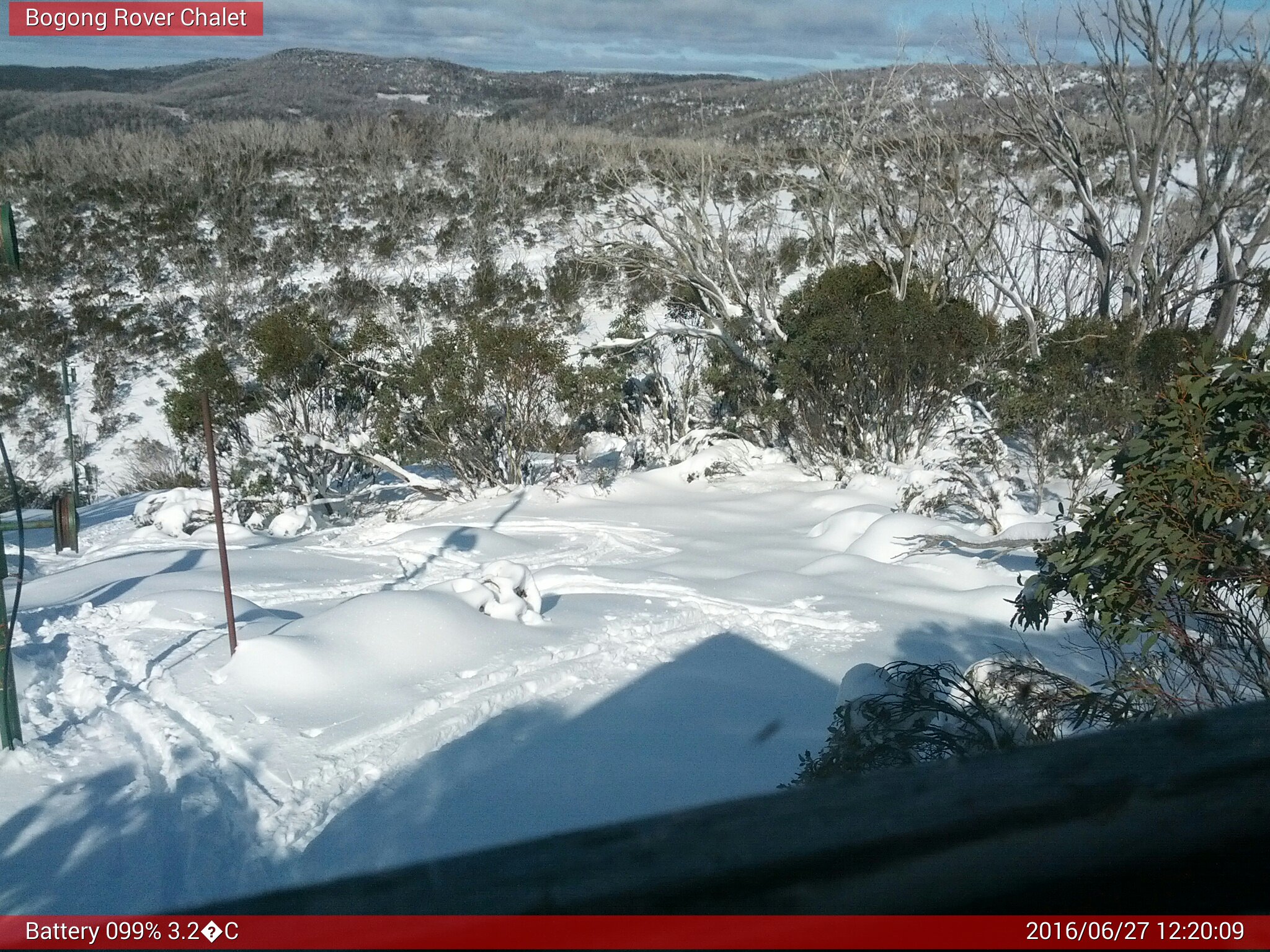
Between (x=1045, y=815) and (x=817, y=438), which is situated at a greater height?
(x=1045, y=815)

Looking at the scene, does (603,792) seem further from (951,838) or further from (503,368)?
(503,368)

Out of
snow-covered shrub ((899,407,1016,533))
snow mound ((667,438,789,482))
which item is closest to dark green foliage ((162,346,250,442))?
snow mound ((667,438,789,482))

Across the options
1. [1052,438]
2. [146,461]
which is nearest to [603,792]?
[1052,438]

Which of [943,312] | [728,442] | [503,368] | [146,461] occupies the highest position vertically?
[943,312]

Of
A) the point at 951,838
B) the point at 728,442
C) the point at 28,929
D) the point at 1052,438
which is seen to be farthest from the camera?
the point at 728,442

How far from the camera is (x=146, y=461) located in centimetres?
1816

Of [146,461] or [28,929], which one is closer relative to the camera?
[28,929]

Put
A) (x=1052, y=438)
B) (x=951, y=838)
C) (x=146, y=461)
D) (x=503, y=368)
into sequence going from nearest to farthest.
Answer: (x=951, y=838), (x=1052, y=438), (x=503, y=368), (x=146, y=461)

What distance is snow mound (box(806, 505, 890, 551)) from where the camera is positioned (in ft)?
34.9

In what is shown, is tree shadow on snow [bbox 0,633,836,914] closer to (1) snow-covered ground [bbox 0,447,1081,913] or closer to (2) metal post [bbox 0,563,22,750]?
(1) snow-covered ground [bbox 0,447,1081,913]

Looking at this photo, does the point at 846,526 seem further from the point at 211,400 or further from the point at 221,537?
the point at 211,400

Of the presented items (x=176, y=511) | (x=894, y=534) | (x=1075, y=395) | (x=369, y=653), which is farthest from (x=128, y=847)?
(x=1075, y=395)

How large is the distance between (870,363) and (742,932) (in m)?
12.9

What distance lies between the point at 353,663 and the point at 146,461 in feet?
44.1
